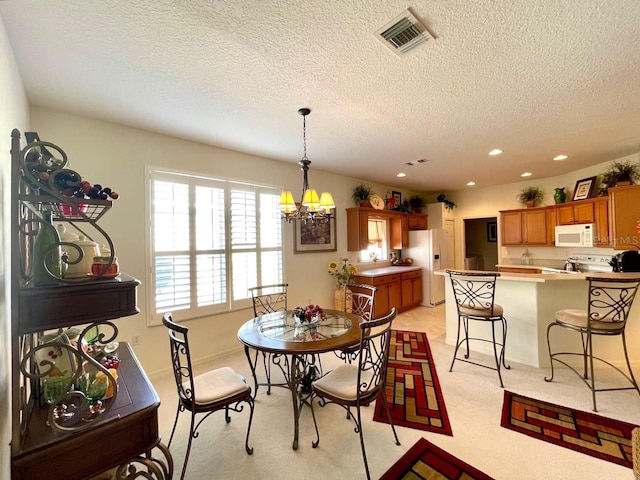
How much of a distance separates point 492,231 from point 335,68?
805 centimetres

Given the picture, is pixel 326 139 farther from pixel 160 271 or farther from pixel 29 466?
pixel 29 466

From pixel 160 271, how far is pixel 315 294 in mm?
2468

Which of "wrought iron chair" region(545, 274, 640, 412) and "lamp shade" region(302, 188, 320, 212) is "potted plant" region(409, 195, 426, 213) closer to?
"wrought iron chair" region(545, 274, 640, 412)

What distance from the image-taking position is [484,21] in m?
1.59

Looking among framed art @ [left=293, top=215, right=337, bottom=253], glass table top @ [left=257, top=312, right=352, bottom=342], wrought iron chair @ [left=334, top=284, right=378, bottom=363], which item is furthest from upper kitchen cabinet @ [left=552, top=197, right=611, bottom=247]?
glass table top @ [left=257, top=312, right=352, bottom=342]

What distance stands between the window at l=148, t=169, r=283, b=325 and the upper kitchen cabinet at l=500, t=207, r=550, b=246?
506 cm

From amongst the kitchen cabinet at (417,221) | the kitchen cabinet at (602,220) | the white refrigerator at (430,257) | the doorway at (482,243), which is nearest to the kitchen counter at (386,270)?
the white refrigerator at (430,257)

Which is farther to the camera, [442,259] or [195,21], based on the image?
[442,259]

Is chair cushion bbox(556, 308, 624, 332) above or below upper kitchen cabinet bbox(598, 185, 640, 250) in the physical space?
below

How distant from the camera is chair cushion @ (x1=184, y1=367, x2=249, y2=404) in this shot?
1900 mm

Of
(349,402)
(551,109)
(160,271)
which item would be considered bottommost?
(349,402)

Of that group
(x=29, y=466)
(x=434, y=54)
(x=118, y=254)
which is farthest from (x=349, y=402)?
(x=118, y=254)

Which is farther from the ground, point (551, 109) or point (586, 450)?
point (551, 109)

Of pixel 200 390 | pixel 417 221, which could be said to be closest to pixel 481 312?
pixel 200 390
